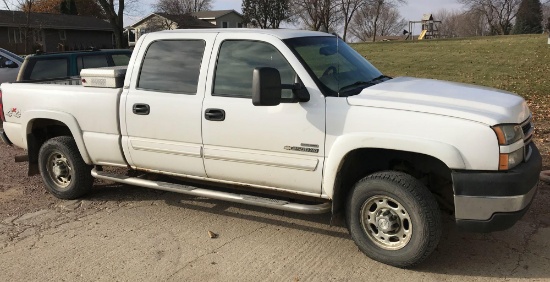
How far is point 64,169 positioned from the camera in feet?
19.8

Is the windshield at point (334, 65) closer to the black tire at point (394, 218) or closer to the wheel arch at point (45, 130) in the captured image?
the black tire at point (394, 218)

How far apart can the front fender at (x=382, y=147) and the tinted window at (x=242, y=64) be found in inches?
31.3

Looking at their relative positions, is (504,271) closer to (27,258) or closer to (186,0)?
(27,258)

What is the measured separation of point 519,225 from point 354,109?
2156 mm

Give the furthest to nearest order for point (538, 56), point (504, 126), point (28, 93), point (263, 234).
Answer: point (538, 56), point (28, 93), point (263, 234), point (504, 126)

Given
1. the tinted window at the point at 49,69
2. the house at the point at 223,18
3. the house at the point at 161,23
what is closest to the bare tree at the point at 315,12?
the house at the point at 161,23

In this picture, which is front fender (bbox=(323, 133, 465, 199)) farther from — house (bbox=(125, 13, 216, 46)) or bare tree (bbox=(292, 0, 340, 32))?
house (bbox=(125, 13, 216, 46))

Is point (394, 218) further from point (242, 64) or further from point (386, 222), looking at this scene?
point (242, 64)

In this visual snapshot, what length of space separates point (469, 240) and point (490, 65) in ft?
62.7

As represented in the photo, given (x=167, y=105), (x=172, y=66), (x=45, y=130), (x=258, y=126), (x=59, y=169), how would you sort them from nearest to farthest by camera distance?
(x=258, y=126)
(x=167, y=105)
(x=172, y=66)
(x=59, y=169)
(x=45, y=130)

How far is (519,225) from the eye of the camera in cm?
486

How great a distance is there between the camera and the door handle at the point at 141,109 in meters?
4.98

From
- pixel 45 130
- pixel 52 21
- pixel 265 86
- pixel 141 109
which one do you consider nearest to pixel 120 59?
pixel 45 130

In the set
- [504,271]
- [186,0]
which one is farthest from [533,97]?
[186,0]
